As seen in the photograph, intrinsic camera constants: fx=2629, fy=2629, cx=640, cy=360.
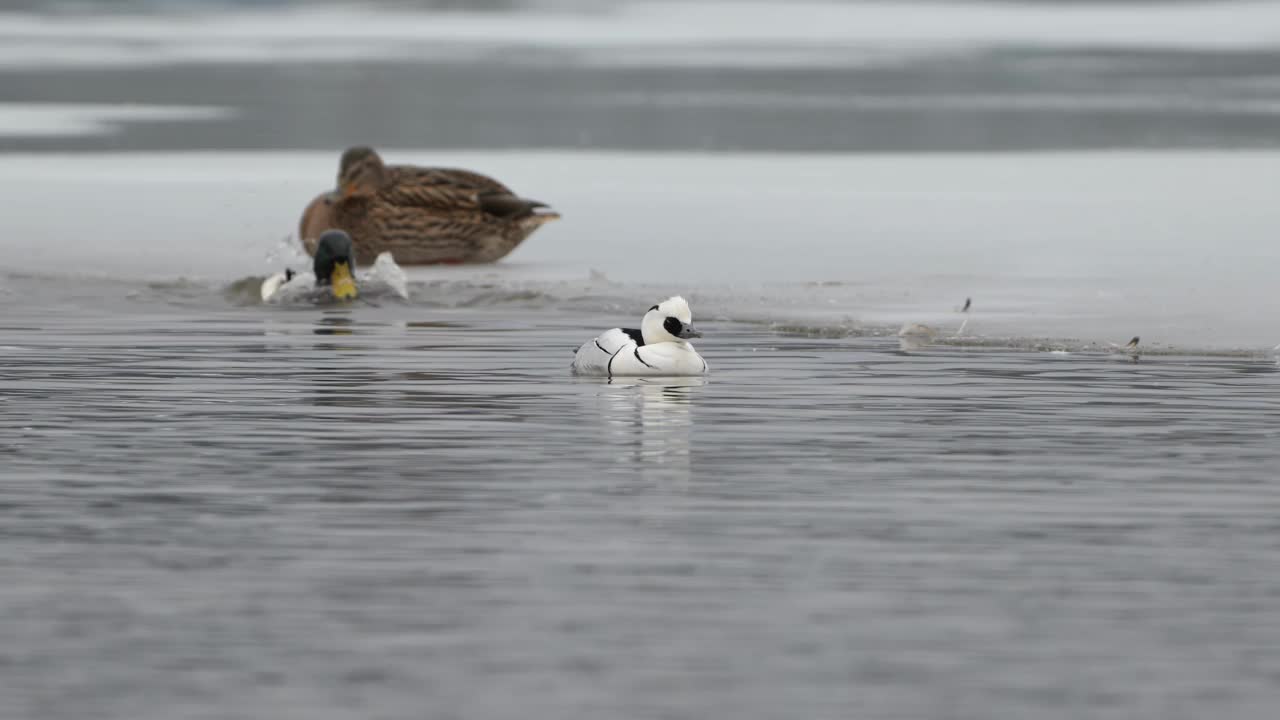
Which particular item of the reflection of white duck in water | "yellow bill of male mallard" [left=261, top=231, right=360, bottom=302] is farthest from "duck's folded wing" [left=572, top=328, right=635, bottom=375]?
A: "yellow bill of male mallard" [left=261, top=231, right=360, bottom=302]

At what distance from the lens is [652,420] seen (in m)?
11.5

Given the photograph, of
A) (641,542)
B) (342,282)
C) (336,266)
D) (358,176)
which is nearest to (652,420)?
(641,542)

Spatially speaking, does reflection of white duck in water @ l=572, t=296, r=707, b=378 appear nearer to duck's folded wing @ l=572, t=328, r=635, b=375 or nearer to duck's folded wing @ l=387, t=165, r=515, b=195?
duck's folded wing @ l=572, t=328, r=635, b=375

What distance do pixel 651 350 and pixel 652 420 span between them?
2040mm

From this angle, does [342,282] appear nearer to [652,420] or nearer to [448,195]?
[448,195]

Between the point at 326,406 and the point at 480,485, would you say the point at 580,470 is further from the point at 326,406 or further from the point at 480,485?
the point at 326,406

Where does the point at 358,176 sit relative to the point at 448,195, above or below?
above

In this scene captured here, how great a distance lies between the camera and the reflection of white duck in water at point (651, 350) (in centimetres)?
1338

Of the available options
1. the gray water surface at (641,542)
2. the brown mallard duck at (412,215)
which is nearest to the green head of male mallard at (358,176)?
the brown mallard duck at (412,215)

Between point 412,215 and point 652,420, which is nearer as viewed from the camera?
point 652,420


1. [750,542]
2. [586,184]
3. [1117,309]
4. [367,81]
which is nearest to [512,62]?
[367,81]

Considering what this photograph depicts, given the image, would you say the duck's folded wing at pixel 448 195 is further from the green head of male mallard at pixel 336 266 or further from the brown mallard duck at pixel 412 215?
the green head of male mallard at pixel 336 266

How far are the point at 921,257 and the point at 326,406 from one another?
9273 mm

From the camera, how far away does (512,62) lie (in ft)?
174
